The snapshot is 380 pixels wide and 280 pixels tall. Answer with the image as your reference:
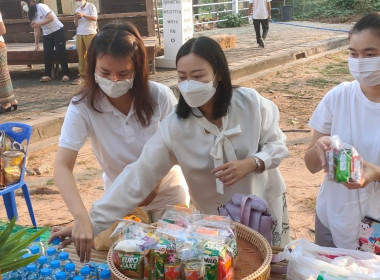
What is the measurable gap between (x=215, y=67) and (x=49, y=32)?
7331 mm

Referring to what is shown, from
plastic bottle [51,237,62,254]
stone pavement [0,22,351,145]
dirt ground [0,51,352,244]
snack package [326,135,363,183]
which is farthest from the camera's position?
stone pavement [0,22,351,145]

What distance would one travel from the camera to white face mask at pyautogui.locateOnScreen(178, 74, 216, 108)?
6.59ft

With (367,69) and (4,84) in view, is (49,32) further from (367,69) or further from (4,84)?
(367,69)

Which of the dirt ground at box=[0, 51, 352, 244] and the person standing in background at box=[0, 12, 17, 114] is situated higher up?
the person standing in background at box=[0, 12, 17, 114]

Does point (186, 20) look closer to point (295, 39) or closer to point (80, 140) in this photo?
point (295, 39)

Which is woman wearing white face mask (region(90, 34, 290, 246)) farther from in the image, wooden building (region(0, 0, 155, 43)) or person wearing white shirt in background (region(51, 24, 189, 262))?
wooden building (region(0, 0, 155, 43))

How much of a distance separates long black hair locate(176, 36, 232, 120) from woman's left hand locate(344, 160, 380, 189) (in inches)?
26.0

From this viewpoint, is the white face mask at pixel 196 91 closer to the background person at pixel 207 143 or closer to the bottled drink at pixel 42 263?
the background person at pixel 207 143

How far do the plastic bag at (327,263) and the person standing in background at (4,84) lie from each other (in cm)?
537

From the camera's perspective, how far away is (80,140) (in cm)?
222

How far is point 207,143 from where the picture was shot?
6.91 feet

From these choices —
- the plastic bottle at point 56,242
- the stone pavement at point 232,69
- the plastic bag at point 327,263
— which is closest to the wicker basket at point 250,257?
the plastic bag at point 327,263

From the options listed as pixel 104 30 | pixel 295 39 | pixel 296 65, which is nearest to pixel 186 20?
pixel 296 65

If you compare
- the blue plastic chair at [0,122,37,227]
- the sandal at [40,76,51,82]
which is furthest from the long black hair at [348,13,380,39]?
the sandal at [40,76,51,82]
